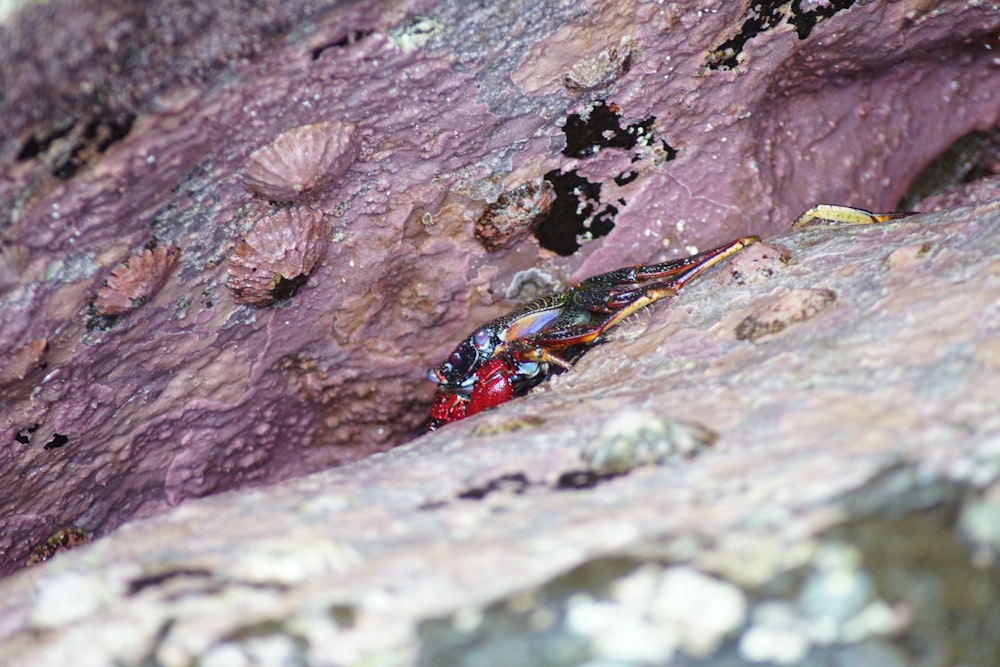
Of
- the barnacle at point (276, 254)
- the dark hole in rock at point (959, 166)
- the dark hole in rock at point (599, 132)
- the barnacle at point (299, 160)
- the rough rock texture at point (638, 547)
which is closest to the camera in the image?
the rough rock texture at point (638, 547)

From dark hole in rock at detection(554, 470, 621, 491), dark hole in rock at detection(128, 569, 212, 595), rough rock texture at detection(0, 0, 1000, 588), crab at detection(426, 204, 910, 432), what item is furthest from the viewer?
crab at detection(426, 204, 910, 432)

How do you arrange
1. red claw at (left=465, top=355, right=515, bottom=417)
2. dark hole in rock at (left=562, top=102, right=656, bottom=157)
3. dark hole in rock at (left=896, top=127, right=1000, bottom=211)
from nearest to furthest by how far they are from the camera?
dark hole in rock at (left=562, top=102, right=656, bottom=157) → red claw at (left=465, top=355, right=515, bottom=417) → dark hole in rock at (left=896, top=127, right=1000, bottom=211)

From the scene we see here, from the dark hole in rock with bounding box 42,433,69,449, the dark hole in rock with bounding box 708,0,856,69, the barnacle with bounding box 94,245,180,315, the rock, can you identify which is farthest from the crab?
the dark hole in rock with bounding box 42,433,69,449

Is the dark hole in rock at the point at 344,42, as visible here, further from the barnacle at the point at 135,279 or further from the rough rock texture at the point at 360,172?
the barnacle at the point at 135,279

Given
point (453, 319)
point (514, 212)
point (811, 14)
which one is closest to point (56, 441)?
point (453, 319)

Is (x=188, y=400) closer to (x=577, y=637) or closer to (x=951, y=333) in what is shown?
(x=577, y=637)

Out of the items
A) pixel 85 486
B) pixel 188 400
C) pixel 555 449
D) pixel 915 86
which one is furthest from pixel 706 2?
pixel 85 486

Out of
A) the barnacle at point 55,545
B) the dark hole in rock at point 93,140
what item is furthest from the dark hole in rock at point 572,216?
the barnacle at point 55,545

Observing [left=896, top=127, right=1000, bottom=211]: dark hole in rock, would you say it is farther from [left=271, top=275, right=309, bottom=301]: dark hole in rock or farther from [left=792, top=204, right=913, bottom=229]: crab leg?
[left=271, top=275, right=309, bottom=301]: dark hole in rock

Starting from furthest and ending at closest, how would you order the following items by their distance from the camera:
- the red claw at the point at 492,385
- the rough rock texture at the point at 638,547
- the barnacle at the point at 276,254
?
1. the red claw at the point at 492,385
2. the barnacle at the point at 276,254
3. the rough rock texture at the point at 638,547
